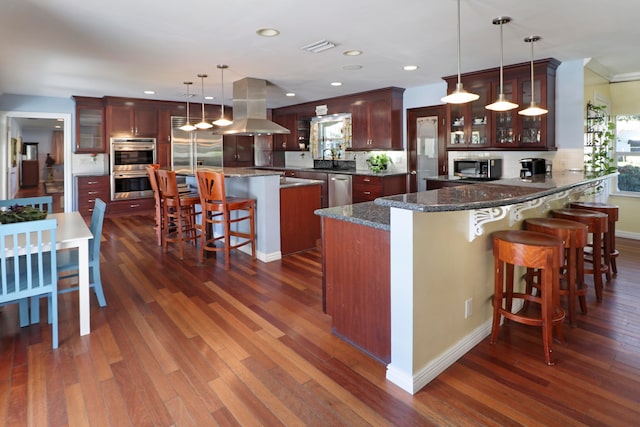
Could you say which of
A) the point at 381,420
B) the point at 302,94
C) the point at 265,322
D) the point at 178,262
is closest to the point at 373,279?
the point at 381,420

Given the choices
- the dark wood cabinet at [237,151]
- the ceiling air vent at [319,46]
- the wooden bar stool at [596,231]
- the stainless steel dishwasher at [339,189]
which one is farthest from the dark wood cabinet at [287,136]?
the wooden bar stool at [596,231]

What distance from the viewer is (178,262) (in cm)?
454

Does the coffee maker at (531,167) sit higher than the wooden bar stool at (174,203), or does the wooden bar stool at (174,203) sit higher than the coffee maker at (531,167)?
the coffee maker at (531,167)

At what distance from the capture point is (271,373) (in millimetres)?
2234

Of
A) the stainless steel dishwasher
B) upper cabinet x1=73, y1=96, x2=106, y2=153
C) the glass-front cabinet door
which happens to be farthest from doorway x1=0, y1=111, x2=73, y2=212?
the glass-front cabinet door

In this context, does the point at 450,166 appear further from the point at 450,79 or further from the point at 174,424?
the point at 174,424

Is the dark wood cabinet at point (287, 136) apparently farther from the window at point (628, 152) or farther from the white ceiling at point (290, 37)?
the window at point (628, 152)

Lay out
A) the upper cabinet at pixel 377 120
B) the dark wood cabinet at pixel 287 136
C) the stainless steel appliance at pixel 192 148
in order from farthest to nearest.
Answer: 1. the dark wood cabinet at pixel 287 136
2. the stainless steel appliance at pixel 192 148
3. the upper cabinet at pixel 377 120

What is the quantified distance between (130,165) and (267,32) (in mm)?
5405

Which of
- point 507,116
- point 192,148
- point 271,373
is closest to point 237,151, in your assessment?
point 192,148

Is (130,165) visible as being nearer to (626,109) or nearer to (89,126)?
(89,126)

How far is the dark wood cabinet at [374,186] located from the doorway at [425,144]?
0.24 meters

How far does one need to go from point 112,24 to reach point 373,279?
3027 mm

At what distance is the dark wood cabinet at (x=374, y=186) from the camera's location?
6509mm
